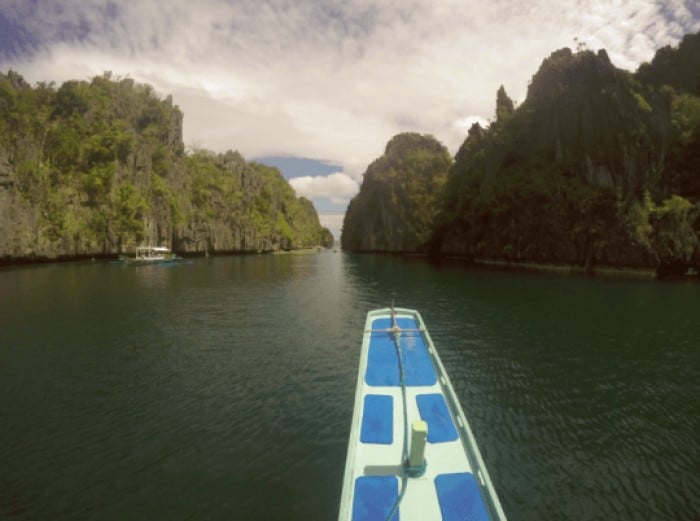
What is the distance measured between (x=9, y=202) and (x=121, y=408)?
83.8 m

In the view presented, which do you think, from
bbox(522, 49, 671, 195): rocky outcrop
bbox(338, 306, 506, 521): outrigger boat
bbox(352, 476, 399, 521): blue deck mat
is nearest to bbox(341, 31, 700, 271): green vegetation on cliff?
bbox(522, 49, 671, 195): rocky outcrop

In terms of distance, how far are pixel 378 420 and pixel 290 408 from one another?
17.2ft

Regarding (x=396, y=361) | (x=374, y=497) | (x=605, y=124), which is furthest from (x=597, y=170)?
(x=374, y=497)

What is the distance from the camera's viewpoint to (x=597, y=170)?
224 feet

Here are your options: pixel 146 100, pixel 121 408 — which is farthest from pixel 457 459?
pixel 146 100

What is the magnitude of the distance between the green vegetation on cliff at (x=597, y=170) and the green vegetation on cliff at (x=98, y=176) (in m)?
87.4

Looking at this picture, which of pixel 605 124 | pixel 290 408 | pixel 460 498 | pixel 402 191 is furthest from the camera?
pixel 402 191

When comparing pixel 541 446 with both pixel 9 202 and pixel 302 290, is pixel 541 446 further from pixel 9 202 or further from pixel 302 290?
pixel 9 202

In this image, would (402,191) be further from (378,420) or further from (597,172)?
(378,420)

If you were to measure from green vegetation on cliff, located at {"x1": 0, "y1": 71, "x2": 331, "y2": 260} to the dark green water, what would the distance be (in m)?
60.9

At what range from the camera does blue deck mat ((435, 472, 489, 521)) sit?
7090 mm

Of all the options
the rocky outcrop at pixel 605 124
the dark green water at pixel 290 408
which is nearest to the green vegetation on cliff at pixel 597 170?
the rocky outcrop at pixel 605 124

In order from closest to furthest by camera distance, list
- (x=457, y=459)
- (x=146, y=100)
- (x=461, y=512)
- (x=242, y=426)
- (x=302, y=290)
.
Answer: (x=461, y=512) < (x=457, y=459) < (x=242, y=426) < (x=302, y=290) < (x=146, y=100)

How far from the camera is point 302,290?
1777 inches
